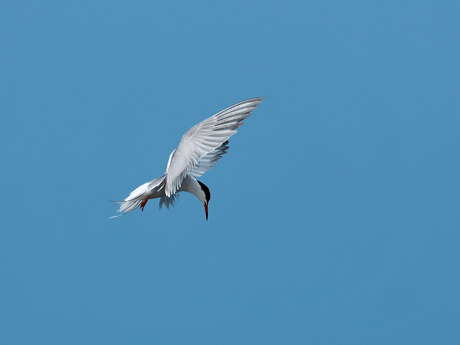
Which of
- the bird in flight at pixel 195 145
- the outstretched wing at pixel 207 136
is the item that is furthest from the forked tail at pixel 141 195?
the outstretched wing at pixel 207 136

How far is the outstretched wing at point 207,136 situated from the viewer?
277cm

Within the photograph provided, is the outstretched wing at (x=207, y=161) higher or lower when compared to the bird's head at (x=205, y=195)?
higher

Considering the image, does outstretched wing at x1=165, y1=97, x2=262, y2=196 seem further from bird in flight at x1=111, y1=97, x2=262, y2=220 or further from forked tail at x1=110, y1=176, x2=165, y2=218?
forked tail at x1=110, y1=176, x2=165, y2=218

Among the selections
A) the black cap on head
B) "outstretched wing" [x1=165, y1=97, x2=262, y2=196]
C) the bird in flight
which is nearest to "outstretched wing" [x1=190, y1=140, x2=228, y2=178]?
the black cap on head

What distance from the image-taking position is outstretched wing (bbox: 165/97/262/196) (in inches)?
109

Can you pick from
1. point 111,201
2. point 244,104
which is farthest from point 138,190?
point 244,104

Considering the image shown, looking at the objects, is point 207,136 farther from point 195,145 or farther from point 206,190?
point 206,190

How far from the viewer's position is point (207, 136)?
111 inches

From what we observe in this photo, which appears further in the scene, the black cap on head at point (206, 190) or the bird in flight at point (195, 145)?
the black cap on head at point (206, 190)

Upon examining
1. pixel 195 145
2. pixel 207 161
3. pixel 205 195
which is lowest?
pixel 195 145

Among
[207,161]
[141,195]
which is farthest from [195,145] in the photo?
[207,161]

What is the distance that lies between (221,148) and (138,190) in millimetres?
452

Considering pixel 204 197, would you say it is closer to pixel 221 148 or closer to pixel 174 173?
pixel 221 148

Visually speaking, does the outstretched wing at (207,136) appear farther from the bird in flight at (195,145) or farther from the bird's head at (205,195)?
the bird's head at (205,195)
